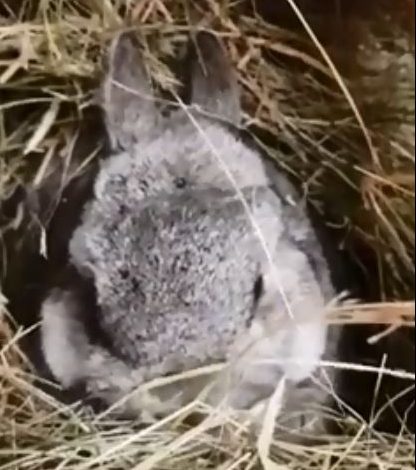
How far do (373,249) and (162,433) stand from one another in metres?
0.20

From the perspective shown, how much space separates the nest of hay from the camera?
832mm

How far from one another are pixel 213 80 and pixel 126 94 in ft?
0.22

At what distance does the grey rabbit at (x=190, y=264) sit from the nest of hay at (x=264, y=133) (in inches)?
0.7

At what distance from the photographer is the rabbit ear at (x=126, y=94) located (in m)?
0.91

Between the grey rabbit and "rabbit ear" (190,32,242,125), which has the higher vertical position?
"rabbit ear" (190,32,242,125)

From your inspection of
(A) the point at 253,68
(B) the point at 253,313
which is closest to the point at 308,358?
(B) the point at 253,313

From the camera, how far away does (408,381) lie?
0.84 meters

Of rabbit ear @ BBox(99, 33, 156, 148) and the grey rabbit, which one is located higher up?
rabbit ear @ BBox(99, 33, 156, 148)

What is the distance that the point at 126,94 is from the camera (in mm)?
919

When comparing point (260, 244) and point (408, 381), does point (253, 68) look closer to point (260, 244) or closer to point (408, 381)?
point (260, 244)

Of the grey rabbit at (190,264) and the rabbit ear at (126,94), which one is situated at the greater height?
the rabbit ear at (126,94)

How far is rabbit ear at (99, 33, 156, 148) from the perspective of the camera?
912 mm

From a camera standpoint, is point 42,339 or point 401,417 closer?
point 401,417

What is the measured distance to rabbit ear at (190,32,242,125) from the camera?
0.89 metres
